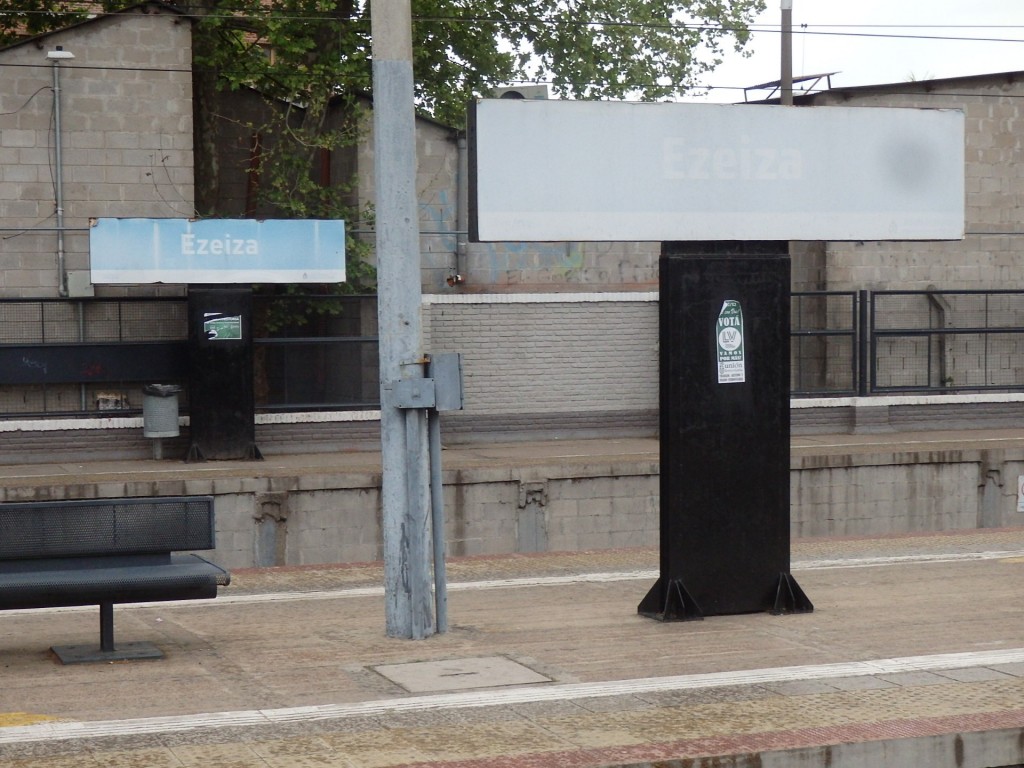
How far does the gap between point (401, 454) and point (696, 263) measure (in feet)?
7.55

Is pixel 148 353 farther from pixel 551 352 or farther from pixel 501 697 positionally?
pixel 501 697

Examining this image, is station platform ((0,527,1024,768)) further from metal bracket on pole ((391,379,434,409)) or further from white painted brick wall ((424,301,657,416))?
white painted brick wall ((424,301,657,416))

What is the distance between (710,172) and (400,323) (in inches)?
89.0

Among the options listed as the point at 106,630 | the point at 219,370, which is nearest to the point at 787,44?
the point at 219,370

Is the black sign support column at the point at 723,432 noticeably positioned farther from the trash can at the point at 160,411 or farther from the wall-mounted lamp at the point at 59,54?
the wall-mounted lamp at the point at 59,54

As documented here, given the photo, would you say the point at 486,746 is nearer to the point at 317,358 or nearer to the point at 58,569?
the point at 58,569

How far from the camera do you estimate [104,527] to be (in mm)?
8562

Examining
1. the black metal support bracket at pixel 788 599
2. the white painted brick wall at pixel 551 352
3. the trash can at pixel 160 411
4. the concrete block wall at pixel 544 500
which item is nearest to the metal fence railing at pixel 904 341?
the white painted brick wall at pixel 551 352

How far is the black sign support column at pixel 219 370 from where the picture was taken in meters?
19.8

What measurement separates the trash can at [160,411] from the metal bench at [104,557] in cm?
1122

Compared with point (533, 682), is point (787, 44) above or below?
above

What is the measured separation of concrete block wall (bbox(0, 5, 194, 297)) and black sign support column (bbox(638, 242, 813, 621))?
1219cm

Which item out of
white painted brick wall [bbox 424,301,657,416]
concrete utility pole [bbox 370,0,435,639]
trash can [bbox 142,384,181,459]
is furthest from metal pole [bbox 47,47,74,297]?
→ concrete utility pole [bbox 370,0,435,639]

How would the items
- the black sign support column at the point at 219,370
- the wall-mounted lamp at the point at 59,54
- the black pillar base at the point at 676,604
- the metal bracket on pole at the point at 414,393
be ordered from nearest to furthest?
the metal bracket on pole at the point at 414,393 → the black pillar base at the point at 676,604 → the wall-mounted lamp at the point at 59,54 → the black sign support column at the point at 219,370
